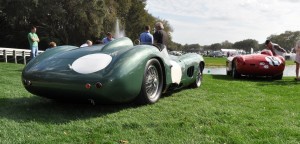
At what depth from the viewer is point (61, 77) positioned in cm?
543

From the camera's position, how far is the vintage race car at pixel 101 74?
17.5ft

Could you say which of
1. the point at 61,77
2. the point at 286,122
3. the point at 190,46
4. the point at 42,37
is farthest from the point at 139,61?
the point at 190,46

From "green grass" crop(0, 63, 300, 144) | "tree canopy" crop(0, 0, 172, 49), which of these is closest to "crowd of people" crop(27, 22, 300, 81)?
"green grass" crop(0, 63, 300, 144)

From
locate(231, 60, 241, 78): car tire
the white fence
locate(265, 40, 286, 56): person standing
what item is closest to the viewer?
locate(231, 60, 241, 78): car tire

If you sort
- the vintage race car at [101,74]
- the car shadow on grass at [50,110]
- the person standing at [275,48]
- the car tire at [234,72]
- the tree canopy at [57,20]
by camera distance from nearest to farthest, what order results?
the car shadow on grass at [50,110] → the vintage race car at [101,74] → the car tire at [234,72] → the person standing at [275,48] → the tree canopy at [57,20]

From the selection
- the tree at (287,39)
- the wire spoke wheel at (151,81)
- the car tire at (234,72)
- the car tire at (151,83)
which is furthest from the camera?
the tree at (287,39)

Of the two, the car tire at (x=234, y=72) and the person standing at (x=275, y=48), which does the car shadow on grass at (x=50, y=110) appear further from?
the person standing at (x=275, y=48)

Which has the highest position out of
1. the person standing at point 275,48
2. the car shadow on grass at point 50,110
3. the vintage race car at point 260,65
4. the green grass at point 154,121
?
the person standing at point 275,48

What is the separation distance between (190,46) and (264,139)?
171 metres

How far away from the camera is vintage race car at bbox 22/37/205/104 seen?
5328 mm

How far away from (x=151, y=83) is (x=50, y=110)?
1637 mm

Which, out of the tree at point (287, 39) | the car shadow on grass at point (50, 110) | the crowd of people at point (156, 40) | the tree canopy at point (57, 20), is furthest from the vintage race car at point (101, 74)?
the tree at point (287, 39)

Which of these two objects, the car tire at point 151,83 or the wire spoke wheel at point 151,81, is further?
the wire spoke wheel at point 151,81

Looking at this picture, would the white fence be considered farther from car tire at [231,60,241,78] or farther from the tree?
the tree
